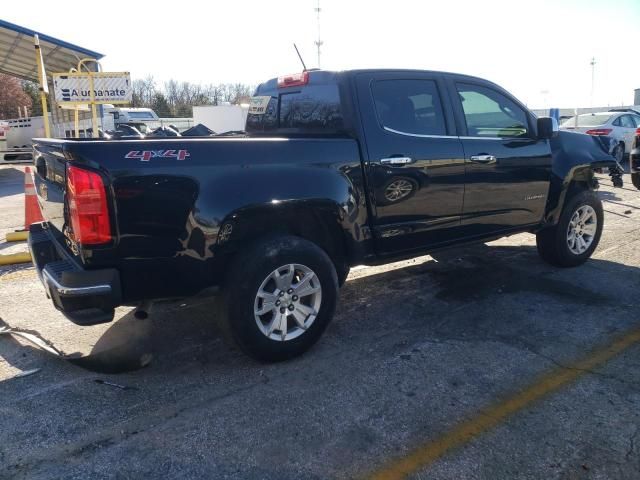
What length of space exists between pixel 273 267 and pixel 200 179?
0.71m

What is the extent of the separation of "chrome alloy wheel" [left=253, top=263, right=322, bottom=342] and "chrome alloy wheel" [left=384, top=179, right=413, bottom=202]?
88cm

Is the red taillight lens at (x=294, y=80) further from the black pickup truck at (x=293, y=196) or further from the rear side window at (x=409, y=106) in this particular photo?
the rear side window at (x=409, y=106)

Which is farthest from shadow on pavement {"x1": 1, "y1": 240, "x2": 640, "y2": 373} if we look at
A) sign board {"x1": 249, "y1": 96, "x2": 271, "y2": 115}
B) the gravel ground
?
sign board {"x1": 249, "y1": 96, "x2": 271, "y2": 115}

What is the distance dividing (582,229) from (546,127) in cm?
137

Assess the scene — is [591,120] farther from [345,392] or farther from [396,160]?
[345,392]

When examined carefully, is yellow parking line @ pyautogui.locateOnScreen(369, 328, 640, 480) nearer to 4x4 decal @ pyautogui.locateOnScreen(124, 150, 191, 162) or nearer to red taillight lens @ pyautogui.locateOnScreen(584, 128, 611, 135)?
4x4 decal @ pyautogui.locateOnScreen(124, 150, 191, 162)

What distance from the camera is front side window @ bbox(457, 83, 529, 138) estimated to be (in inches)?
177

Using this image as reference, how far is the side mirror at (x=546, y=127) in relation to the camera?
15.9ft

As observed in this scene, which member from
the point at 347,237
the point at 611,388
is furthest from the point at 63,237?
the point at 611,388

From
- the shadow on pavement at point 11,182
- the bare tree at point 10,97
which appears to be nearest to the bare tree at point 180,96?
the bare tree at point 10,97

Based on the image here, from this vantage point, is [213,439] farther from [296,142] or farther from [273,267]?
[296,142]

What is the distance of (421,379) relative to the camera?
325 centimetres

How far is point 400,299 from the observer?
15.3 feet

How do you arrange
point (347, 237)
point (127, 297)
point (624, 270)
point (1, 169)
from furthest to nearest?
point (1, 169) < point (624, 270) < point (347, 237) < point (127, 297)
